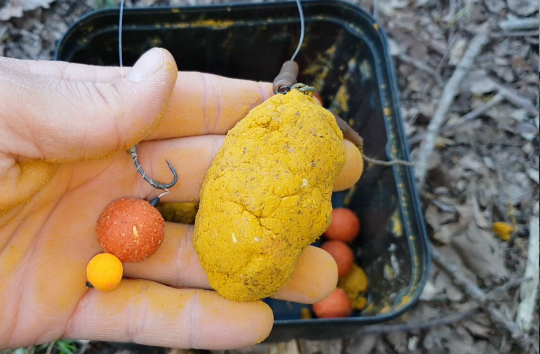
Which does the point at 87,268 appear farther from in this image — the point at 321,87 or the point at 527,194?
the point at 527,194

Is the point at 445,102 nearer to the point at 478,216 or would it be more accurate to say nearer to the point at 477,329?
the point at 478,216

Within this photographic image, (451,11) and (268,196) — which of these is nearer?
(268,196)

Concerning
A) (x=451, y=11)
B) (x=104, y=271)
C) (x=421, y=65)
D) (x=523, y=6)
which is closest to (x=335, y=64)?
(x=421, y=65)

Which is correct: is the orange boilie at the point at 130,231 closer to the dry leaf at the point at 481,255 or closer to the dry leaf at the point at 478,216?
the dry leaf at the point at 481,255

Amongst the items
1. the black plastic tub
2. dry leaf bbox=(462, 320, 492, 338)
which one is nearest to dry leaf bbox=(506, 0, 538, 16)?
the black plastic tub

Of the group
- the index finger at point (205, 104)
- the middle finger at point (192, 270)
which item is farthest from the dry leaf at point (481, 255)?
the index finger at point (205, 104)

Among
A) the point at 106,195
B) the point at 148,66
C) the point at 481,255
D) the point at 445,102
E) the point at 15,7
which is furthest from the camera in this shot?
the point at 15,7

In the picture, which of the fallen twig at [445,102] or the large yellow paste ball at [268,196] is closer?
the large yellow paste ball at [268,196]
